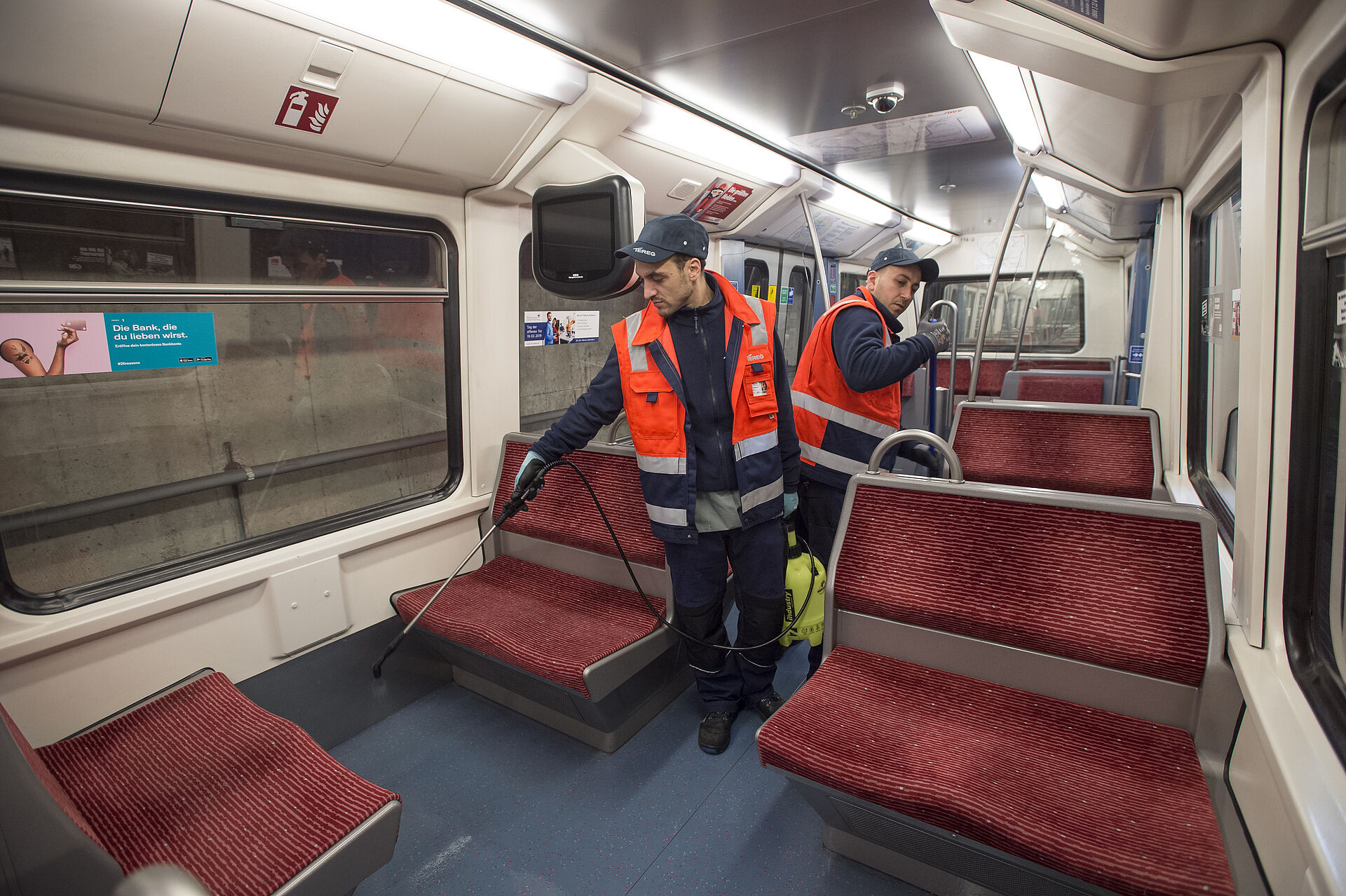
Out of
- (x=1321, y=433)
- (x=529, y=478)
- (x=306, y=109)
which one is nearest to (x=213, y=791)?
(x=529, y=478)

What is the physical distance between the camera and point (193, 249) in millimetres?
2443

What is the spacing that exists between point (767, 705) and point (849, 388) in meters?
1.44

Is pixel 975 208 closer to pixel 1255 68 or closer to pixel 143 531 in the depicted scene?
pixel 1255 68

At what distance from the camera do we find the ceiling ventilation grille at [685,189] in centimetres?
411

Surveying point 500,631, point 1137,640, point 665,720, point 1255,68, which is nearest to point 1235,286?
point 1255,68

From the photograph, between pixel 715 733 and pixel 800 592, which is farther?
pixel 800 592

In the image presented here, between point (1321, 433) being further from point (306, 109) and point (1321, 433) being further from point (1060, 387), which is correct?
point (1060, 387)

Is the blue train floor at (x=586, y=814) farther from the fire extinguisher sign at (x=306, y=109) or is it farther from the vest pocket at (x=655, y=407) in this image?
the fire extinguisher sign at (x=306, y=109)

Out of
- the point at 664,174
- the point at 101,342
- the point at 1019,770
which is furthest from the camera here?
the point at 664,174

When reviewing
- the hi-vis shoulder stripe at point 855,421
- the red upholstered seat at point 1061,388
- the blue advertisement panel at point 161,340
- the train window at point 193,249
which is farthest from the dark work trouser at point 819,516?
the red upholstered seat at point 1061,388

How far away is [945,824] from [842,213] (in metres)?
5.58

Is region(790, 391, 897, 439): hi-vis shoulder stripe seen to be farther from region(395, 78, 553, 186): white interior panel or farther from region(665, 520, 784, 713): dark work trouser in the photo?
region(395, 78, 553, 186): white interior panel

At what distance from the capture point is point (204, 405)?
281cm

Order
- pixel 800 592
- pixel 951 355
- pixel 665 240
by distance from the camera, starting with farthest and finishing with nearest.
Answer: pixel 951 355 → pixel 800 592 → pixel 665 240
